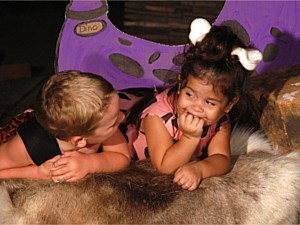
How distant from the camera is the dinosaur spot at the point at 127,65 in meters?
2.05

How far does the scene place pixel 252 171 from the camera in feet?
4.88

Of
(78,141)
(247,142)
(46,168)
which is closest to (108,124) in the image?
(78,141)

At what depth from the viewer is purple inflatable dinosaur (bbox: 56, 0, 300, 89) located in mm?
2014

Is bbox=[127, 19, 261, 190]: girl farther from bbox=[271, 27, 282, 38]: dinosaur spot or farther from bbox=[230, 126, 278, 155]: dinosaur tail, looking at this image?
bbox=[271, 27, 282, 38]: dinosaur spot

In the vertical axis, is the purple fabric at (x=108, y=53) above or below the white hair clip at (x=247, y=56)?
below

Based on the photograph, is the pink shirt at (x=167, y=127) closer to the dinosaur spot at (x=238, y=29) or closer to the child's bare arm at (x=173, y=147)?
the child's bare arm at (x=173, y=147)

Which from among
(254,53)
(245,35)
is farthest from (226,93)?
(245,35)

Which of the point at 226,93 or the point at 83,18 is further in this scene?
the point at 83,18

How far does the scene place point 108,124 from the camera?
4.76 ft

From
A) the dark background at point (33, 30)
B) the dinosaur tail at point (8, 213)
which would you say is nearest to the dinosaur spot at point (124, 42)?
the dinosaur tail at point (8, 213)

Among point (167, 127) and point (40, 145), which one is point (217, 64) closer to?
point (167, 127)

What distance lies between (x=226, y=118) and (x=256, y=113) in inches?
9.4

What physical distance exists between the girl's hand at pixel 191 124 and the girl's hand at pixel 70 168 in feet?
0.89

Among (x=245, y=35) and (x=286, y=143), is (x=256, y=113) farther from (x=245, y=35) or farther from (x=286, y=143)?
(x=245, y=35)
